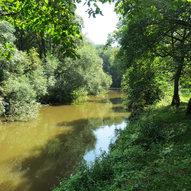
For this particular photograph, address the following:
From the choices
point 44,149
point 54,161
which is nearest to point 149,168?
point 54,161

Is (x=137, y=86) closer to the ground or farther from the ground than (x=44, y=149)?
farther from the ground

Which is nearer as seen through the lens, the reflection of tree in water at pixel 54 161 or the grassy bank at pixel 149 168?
the grassy bank at pixel 149 168

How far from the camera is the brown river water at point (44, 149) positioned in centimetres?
529

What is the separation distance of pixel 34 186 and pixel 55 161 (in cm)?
158

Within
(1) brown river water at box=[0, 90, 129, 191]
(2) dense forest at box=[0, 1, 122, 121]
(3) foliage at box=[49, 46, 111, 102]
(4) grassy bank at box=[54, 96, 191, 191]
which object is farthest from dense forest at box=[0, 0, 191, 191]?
(3) foliage at box=[49, 46, 111, 102]

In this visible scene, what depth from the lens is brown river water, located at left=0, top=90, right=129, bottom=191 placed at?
5.29 m

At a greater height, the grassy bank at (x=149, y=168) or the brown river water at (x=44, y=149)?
the grassy bank at (x=149, y=168)

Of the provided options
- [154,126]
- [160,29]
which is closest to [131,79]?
[160,29]

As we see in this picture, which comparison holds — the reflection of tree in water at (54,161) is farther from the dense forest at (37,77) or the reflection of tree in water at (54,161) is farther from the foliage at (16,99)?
the dense forest at (37,77)

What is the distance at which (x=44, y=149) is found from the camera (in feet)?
25.0

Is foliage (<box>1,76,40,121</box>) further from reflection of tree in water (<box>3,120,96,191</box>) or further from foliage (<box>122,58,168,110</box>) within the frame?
foliage (<box>122,58,168,110</box>)

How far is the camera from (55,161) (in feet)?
21.2

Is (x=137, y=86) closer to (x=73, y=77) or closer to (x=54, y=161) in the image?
(x=54, y=161)

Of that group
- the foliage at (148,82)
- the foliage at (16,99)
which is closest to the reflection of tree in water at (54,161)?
the foliage at (148,82)
